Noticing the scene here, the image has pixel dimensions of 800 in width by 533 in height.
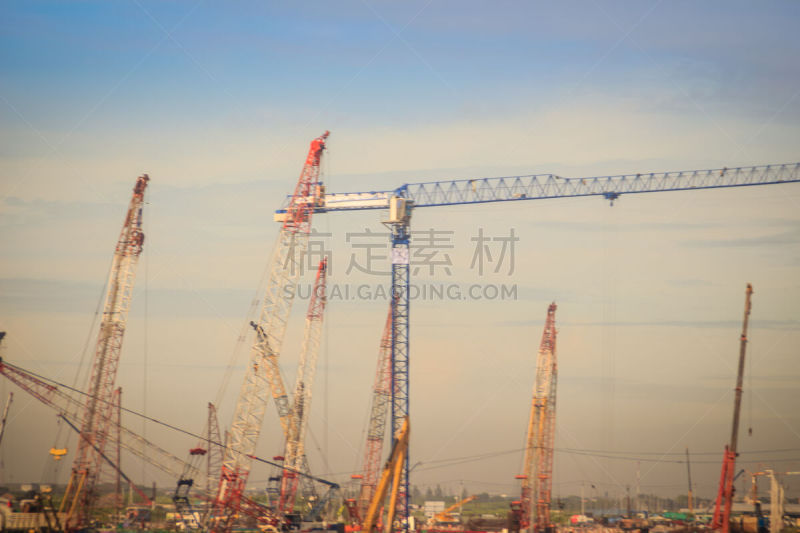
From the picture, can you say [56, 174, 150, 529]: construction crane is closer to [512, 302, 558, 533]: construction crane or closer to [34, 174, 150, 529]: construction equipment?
[34, 174, 150, 529]: construction equipment

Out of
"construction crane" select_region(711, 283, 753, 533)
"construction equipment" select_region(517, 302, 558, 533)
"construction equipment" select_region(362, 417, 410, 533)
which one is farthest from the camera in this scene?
"construction equipment" select_region(517, 302, 558, 533)

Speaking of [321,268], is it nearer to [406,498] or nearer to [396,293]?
[396,293]

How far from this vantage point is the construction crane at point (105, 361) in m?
101

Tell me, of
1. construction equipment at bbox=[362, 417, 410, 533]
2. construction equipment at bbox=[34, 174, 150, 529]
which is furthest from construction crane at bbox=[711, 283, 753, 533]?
construction equipment at bbox=[34, 174, 150, 529]

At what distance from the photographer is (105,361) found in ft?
336

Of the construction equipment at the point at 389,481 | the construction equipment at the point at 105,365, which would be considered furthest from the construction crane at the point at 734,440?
the construction equipment at the point at 105,365

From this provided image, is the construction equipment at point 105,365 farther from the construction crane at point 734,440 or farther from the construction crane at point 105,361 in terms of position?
the construction crane at point 734,440

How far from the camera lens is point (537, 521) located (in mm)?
145375

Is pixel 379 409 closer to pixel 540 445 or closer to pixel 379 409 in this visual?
pixel 379 409

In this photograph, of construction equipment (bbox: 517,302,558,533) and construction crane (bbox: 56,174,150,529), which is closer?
construction crane (bbox: 56,174,150,529)

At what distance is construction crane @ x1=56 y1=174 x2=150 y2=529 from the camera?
10094 centimetres

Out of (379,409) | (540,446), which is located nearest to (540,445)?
(540,446)

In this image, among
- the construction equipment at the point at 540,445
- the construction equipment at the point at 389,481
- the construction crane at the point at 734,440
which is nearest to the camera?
the construction equipment at the point at 389,481

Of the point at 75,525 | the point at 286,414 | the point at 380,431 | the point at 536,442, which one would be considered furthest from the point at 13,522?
the point at 536,442
